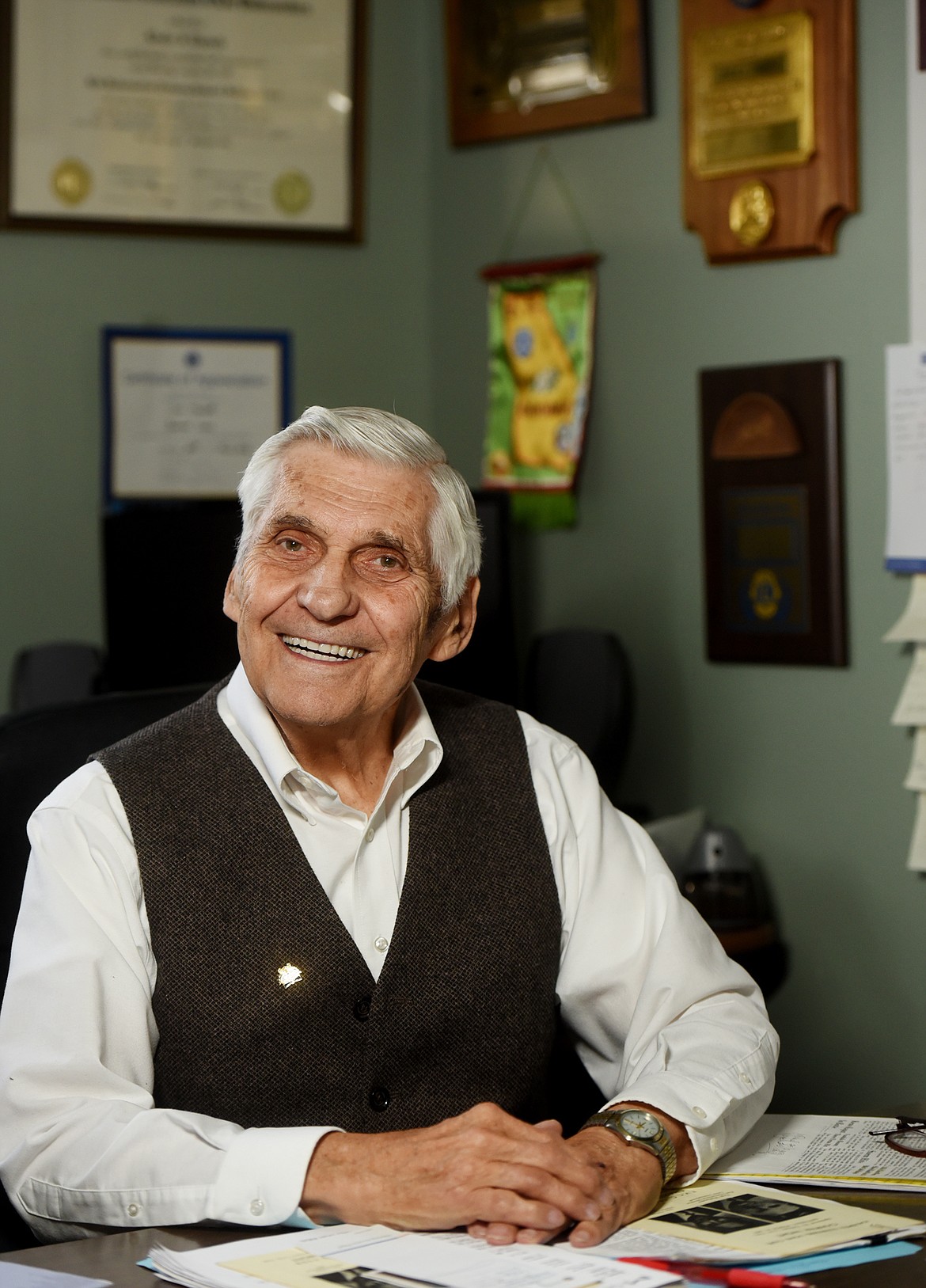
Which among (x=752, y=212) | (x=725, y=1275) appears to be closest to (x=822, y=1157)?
(x=725, y=1275)

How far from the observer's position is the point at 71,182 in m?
2.98

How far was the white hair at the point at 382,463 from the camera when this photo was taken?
1.59 metres

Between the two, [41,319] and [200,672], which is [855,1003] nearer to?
[200,672]

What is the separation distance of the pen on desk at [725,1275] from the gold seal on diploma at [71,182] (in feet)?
7.91

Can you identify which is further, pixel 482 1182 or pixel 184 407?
pixel 184 407

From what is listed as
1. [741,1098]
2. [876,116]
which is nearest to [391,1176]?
[741,1098]

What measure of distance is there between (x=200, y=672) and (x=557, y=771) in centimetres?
103

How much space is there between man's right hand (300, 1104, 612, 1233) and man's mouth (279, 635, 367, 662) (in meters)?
0.47

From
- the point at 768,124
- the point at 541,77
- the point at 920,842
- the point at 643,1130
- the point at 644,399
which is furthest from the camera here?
the point at 541,77

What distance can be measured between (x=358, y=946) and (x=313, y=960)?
62 millimetres

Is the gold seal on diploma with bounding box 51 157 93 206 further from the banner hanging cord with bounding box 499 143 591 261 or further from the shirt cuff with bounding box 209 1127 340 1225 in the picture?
the shirt cuff with bounding box 209 1127 340 1225

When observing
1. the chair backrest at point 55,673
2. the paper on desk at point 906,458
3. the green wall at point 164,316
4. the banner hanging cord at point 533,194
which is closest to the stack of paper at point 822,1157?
the paper on desk at point 906,458

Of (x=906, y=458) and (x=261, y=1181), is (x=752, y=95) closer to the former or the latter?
(x=906, y=458)

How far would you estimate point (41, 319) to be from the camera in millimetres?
2996
